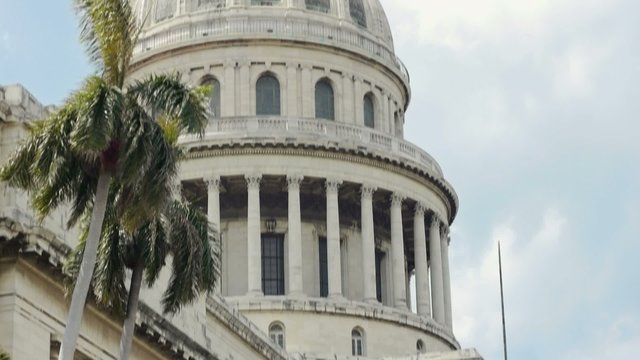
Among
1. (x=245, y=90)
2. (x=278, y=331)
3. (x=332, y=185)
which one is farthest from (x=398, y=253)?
(x=245, y=90)

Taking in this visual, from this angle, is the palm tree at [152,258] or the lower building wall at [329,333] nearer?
the palm tree at [152,258]

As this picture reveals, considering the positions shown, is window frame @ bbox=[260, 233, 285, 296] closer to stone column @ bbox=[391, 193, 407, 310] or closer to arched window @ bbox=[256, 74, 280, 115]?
stone column @ bbox=[391, 193, 407, 310]

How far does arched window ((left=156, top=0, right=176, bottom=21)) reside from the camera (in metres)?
87.9

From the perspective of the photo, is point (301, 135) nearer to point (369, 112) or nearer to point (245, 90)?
point (245, 90)

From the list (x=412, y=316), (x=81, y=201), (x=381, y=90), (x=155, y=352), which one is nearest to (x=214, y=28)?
(x=381, y=90)

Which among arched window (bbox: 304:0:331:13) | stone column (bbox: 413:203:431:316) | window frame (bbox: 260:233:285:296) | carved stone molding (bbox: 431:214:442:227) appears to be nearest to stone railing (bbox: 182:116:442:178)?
stone column (bbox: 413:203:431:316)

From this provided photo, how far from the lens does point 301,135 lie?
82.4 meters

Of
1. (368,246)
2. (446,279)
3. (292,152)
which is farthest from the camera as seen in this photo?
(446,279)

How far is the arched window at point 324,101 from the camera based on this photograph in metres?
86.2

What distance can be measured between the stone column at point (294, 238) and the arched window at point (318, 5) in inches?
429

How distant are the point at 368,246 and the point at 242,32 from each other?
504 inches

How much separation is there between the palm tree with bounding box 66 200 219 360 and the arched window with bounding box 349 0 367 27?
52813mm

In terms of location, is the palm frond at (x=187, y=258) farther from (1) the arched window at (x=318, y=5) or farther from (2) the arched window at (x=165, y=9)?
(1) the arched window at (x=318, y=5)

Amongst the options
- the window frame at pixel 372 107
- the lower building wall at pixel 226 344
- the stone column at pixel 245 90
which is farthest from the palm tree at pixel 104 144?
the window frame at pixel 372 107
